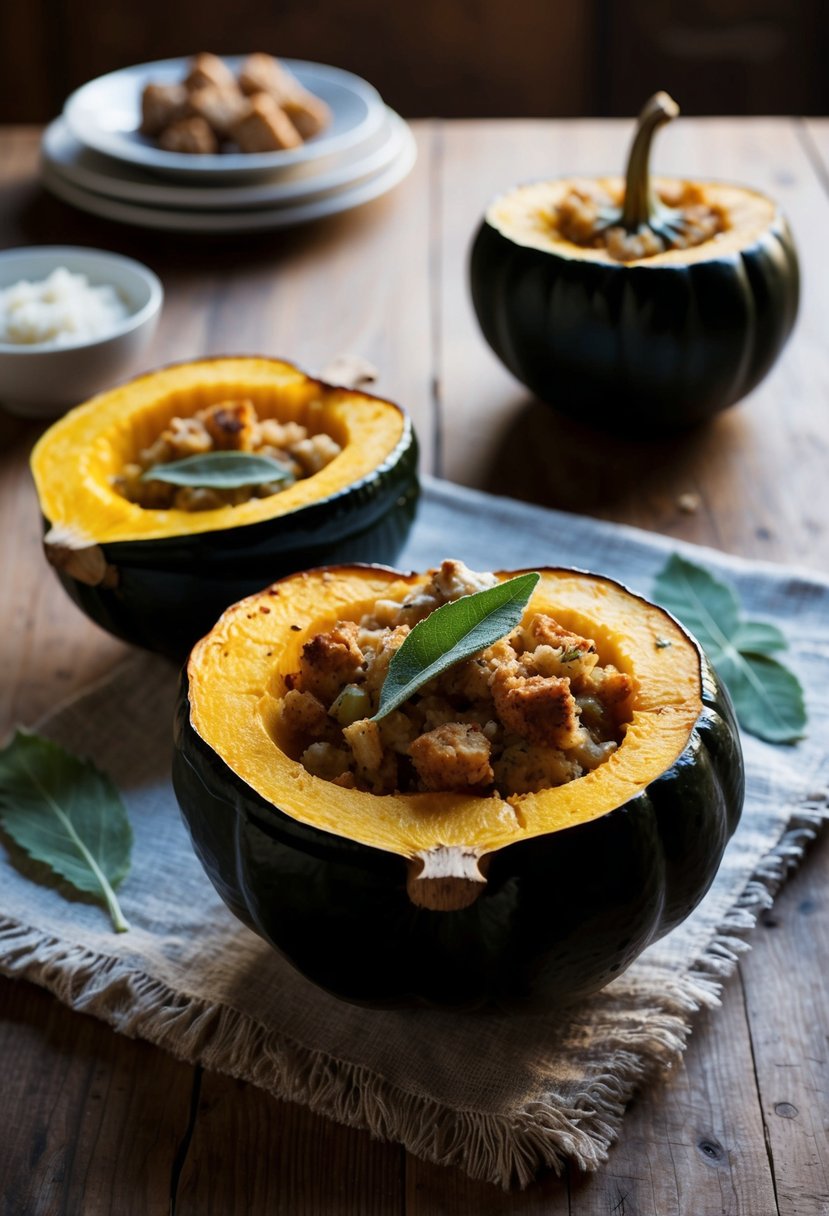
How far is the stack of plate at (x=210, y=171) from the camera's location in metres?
2.93

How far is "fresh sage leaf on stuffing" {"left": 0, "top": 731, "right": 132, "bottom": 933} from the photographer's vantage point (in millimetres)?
1555

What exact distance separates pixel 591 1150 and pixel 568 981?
15cm

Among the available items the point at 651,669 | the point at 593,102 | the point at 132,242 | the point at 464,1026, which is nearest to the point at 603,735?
the point at 651,669

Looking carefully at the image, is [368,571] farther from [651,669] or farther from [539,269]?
[539,269]

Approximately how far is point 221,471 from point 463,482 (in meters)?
0.65

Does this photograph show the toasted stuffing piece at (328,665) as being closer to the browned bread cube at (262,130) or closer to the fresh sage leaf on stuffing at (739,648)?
the fresh sage leaf on stuffing at (739,648)

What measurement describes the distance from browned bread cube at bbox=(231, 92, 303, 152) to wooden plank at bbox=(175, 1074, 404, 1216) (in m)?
2.26

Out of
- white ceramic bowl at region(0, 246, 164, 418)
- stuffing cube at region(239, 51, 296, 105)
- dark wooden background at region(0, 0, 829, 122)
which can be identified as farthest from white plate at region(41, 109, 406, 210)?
dark wooden background at region(0, 0, 829, 122)

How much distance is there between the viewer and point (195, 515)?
1.73 meters

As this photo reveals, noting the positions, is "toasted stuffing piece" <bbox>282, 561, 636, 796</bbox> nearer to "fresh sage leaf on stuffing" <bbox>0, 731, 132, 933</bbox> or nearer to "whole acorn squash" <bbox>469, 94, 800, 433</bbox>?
"fresh sage leaf on stuffing" <bbox>0, 731, 132, 933</bbox>

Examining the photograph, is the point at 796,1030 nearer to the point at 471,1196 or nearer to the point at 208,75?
the point at 471,1196

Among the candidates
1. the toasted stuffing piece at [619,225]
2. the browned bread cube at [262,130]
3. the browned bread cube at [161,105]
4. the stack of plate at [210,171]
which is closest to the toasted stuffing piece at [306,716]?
the toasted stuffing piece at [619,225]

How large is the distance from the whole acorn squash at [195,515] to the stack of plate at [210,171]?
44.3 inches

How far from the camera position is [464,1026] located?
1.38 meters
